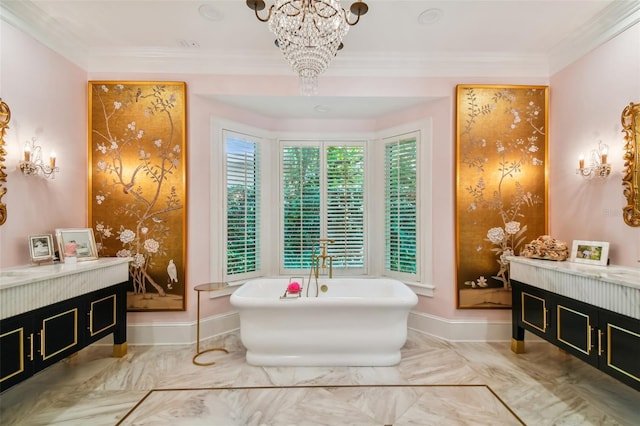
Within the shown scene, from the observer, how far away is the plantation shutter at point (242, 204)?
329 cm

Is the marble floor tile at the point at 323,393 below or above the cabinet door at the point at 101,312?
below

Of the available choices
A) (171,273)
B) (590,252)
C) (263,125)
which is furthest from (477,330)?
(263,125)

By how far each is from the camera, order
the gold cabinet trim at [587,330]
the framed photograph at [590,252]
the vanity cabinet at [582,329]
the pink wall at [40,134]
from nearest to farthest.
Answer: the vanity cabinet at [582,329] < the gold cabinet trim at [587,330] < the pink wall at [40,134] < the framed photograph at [590,252]

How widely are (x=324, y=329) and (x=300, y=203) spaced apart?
1650 millimetres

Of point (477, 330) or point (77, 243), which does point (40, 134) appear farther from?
point (477, 330)

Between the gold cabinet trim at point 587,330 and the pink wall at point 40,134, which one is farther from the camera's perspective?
the pink wall at point 40,134

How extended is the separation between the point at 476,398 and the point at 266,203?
2763 mm

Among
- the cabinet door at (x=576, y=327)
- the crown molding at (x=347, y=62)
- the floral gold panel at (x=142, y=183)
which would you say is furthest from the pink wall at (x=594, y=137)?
the floral gold panel at (x=142, y=183)

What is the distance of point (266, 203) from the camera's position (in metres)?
3.62

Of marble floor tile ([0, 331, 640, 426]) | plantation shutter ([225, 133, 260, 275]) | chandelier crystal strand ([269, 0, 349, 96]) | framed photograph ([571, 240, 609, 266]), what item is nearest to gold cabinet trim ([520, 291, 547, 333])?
marble floor tile ([0, 331, 640, 426])

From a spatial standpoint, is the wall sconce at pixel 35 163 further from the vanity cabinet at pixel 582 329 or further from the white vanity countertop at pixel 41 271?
the vanity cabinet at pixel 582 329

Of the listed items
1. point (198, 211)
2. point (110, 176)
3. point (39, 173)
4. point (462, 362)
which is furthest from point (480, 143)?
point (39, 173)

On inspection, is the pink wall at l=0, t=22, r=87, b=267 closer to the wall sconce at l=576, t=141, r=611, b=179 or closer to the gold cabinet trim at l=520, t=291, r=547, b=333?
the gold cabinet trim at l=520, t=291, r=547, b=333

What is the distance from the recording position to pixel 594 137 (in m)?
2.52
